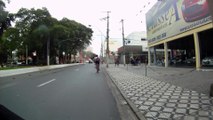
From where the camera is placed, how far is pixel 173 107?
19.1ft

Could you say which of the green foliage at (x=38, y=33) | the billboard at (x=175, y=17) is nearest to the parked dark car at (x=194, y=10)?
the billboard at (x=175, y=17)

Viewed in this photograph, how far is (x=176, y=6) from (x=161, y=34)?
17.6ft

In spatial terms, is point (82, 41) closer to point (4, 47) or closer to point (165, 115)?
point (4, 47)

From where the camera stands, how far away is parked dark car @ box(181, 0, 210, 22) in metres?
17.1

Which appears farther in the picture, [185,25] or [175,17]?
[175,17]

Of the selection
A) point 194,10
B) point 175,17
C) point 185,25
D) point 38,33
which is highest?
point 38,33

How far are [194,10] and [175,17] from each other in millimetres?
3975

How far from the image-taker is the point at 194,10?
1855cm

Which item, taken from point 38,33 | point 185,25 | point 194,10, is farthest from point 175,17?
point 38,33

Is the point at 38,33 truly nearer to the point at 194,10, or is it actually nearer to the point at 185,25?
the point at 185,25

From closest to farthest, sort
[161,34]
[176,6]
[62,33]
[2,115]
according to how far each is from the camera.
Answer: [2,115], [176,6], [161,34], [62,33]

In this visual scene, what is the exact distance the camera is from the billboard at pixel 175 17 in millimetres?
17625

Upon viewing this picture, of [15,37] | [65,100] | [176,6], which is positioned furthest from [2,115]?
[15,37]

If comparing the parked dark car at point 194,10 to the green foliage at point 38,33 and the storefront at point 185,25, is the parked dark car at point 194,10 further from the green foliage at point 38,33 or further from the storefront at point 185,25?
the green foliage at point 38,33
